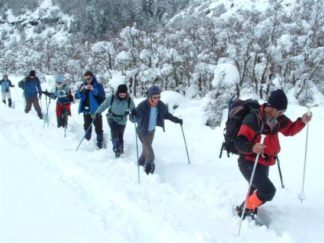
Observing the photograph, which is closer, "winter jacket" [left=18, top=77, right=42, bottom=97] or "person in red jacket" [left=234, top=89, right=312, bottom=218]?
"person in red jacket" [left=234, top=89, right=312, bottom=218]

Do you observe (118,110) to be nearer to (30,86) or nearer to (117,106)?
(117,106)

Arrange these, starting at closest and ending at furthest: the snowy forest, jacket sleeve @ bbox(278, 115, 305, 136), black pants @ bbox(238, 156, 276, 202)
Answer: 1. black pants @ bbox(238, 156, 276, 202)
2. jacket sleeve @ bbox(278, 115, 305, 136)
3. the snowy forest

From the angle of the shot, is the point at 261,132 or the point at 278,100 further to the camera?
the point at 261,132

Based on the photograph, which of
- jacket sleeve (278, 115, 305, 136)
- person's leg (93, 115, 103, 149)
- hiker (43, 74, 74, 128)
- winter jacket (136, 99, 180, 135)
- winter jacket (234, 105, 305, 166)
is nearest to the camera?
winter jacket (234, 105, 305, 166)

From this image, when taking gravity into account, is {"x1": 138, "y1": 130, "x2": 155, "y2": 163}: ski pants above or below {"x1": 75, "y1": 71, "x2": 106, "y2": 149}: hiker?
below

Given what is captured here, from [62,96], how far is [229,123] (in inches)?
282

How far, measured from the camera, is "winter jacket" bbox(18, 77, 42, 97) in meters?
13.0

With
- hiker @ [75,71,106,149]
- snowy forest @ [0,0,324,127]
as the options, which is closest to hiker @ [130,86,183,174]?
hiker @ [75,71,106,149]

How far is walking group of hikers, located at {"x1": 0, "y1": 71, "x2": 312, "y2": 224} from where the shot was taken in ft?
15.8

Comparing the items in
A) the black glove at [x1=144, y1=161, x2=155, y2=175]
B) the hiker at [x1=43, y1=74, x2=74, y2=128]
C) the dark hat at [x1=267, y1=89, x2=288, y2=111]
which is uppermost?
the dark hat at [x1=267, y1=89, x2=288, y2=111]

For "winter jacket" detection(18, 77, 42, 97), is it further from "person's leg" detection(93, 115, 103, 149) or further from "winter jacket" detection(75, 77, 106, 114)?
"person's leg" detection(93, 115, 103, 149)

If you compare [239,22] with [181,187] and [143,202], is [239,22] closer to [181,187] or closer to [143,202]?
[181,187]

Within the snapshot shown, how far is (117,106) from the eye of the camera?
27.0 ft

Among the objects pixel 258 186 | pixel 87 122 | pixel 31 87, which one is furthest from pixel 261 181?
pixel 31 87
